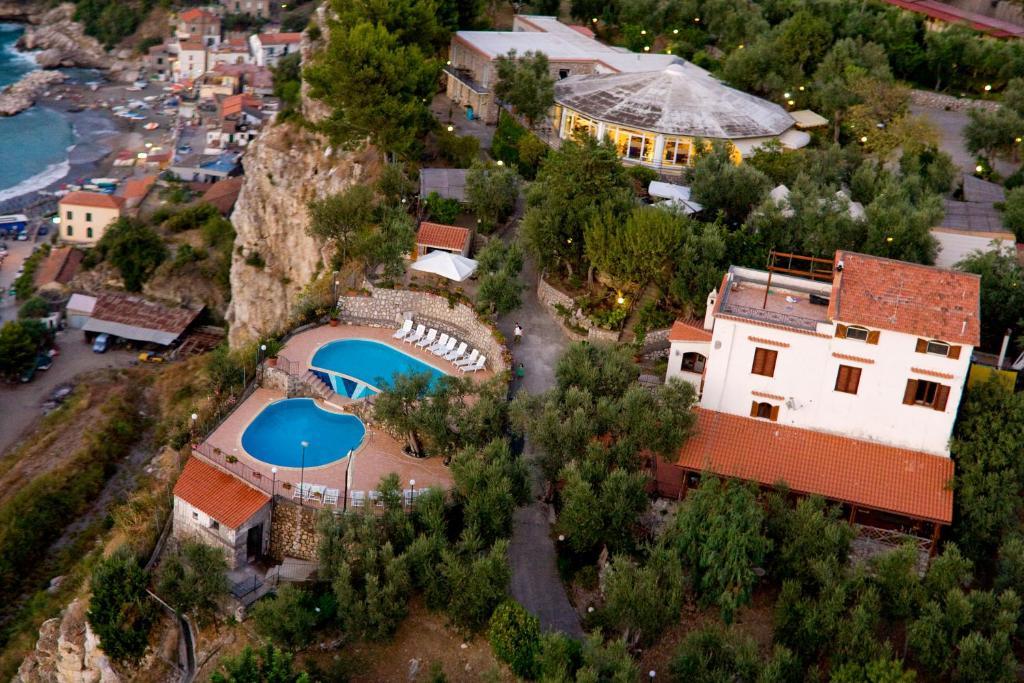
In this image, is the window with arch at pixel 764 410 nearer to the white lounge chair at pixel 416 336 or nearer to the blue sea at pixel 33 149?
the white lounge chair at pixel 416 336

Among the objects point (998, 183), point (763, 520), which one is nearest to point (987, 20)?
point (998, 183)

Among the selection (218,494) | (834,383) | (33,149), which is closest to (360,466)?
(218,494)

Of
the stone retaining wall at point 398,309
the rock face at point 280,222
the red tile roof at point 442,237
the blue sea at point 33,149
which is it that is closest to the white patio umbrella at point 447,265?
the stone retaining wall at point 398,309

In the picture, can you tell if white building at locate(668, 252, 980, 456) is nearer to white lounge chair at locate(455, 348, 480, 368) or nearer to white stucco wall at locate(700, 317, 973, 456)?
white stucco wall at locate(700, 317, 973, 456)

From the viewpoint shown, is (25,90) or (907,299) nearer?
(907,299)

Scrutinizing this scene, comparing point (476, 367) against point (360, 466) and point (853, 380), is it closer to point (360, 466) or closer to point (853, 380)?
point (360, 466)

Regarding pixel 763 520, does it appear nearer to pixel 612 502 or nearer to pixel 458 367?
pixel 612 502
